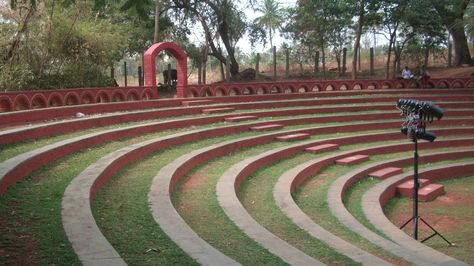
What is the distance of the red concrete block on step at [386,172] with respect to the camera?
934cm

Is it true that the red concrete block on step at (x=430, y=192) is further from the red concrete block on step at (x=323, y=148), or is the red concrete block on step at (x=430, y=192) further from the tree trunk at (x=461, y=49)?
the tree trunk at (x=461, y=49)

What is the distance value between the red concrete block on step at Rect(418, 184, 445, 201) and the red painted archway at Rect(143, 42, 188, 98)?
23.9 feet

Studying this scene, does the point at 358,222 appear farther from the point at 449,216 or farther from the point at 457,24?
the point at 457,24

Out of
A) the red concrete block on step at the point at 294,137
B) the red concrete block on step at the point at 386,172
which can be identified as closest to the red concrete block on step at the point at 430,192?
the red concrete block on step at the point at 386,172

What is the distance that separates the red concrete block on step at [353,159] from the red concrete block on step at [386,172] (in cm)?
59

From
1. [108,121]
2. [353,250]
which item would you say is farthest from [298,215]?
[108,121]

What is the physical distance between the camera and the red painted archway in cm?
1314

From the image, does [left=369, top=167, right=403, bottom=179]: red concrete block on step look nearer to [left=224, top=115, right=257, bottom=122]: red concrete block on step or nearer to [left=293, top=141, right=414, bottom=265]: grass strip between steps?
[left=293, top=141, right=414, bottom=265]: grass strip between steps

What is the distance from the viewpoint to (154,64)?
43.5 feet

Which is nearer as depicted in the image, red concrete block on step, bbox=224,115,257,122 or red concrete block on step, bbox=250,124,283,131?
red concrete block on step, bbox=250,124,283,131

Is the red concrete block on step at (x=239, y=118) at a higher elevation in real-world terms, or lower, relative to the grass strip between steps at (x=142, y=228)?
higher

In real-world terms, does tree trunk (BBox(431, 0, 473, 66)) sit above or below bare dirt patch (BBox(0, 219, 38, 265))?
above

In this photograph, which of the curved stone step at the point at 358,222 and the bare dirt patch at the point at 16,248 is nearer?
the bare dirt patch at the point at 16,248

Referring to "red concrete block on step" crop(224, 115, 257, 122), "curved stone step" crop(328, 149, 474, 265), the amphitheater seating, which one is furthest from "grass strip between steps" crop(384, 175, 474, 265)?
"red concrete block on step" crop(224, 115, 257, 122)
